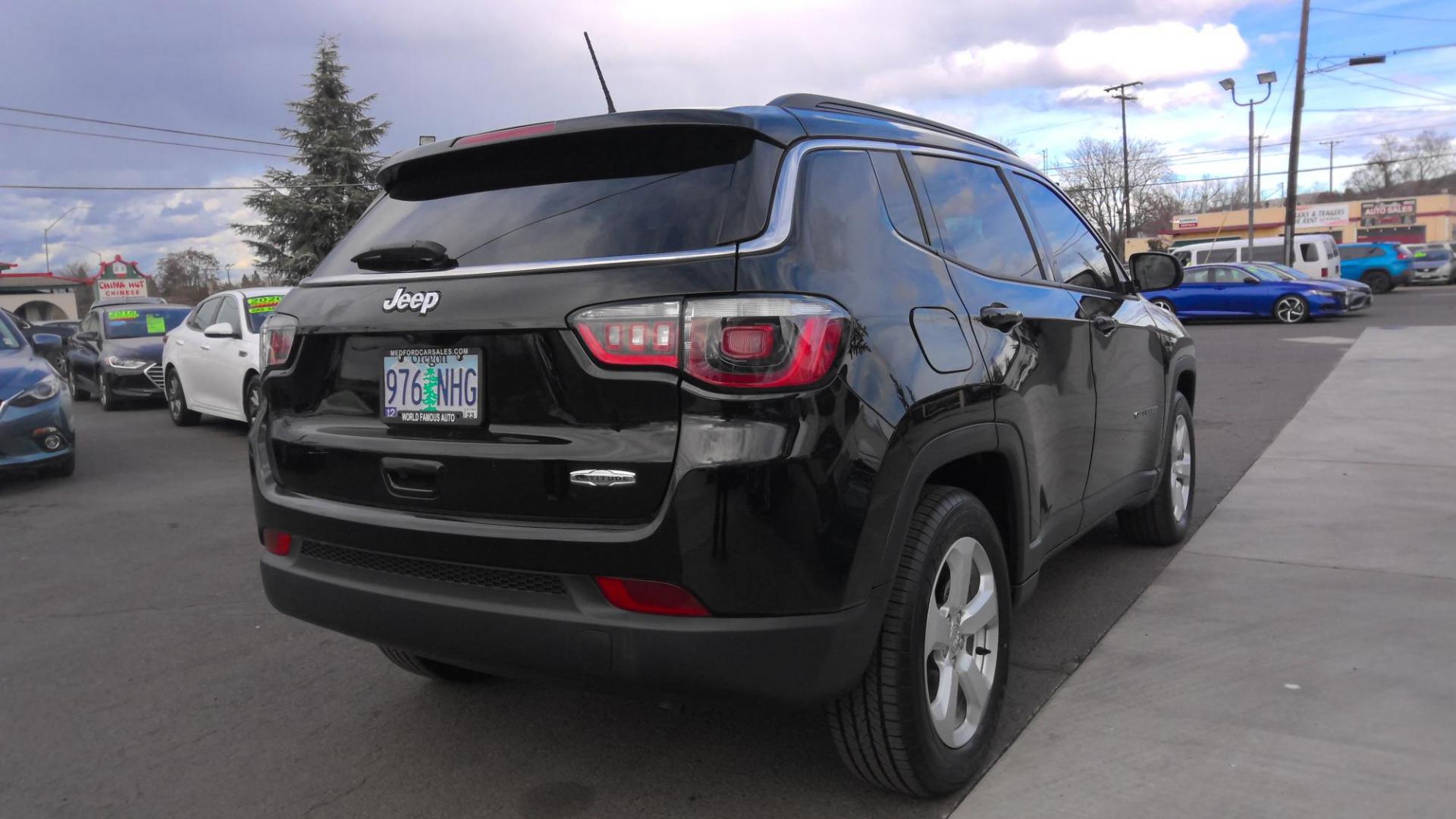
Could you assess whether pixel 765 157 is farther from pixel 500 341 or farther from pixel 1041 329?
pixel 1041 329

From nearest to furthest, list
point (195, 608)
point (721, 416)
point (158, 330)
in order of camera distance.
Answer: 1. point (721, 416)
2. point (195, 608)
3. point (158, 330)

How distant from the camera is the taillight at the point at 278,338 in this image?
298cm

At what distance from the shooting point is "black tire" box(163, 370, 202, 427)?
38.6ft

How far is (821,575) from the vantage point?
2.32 m

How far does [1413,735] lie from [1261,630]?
937 mm

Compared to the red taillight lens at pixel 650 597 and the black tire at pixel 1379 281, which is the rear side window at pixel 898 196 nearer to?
the red taillight lens at pixel 650 597

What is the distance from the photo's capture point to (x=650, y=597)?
7.60 feet

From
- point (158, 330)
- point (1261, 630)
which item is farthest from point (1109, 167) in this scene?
point (1261, 630)

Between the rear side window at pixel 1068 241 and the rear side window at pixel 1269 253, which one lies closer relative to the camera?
the rear side window at pixel 1068 241

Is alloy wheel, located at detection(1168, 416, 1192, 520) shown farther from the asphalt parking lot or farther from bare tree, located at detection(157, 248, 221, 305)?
bare tree, located at detection(157, 248, 221, 305)

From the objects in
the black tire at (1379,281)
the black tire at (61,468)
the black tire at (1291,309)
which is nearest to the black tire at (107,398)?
the black tire at (61,468)

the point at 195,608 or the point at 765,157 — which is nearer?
the point at 765,157

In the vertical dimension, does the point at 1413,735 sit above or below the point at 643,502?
below

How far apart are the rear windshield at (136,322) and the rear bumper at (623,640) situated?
545 inches
